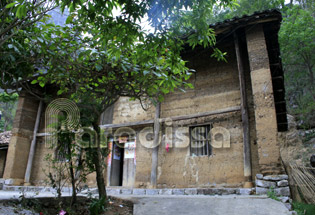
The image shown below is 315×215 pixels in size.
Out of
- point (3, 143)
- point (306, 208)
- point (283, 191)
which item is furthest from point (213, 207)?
point (3, 143)

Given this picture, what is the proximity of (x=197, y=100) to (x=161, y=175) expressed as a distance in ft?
9.80

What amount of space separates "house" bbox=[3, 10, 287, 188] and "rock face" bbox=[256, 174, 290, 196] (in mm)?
169

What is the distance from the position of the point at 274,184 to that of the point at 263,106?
2.05 meters

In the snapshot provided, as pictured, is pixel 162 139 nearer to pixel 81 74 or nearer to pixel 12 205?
pixel 81 74

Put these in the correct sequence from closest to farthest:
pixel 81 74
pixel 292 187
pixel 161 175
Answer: pixel 81 74, pixel 292 187, pixel 161 175

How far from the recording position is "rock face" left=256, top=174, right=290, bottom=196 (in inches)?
241

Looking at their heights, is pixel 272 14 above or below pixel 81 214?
above

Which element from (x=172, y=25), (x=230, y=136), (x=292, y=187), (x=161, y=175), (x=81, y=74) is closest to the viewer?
(x=172, y=25)

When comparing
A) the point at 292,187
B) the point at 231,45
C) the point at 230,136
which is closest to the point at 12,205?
the point at 230,136

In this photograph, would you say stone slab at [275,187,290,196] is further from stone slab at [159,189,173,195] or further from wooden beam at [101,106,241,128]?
stone slab at [159,189,173,195]

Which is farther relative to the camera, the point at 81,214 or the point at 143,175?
the point at 143,175

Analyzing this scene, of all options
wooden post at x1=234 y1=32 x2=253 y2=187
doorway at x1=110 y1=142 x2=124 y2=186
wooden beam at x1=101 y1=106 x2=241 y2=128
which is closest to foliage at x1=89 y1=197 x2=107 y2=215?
wooden post at x1=234 y1=32 x2=253 y2=187

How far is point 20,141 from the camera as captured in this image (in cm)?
1215

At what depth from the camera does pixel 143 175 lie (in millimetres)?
9406
